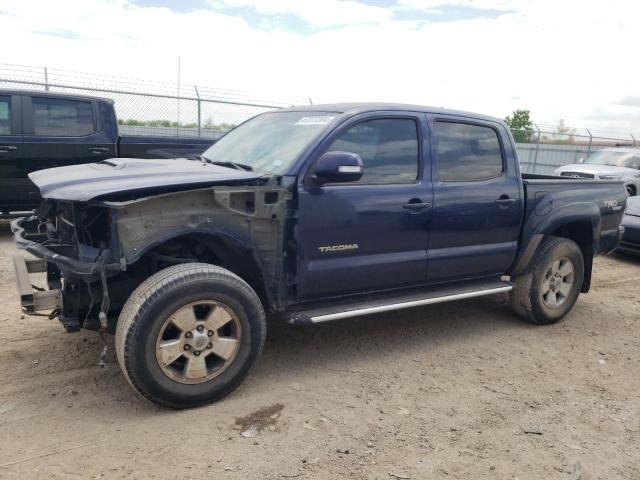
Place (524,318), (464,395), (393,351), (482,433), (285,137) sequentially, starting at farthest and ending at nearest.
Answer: (524,318) → (393,351) → (285,137) → (464,395) → (482,433)

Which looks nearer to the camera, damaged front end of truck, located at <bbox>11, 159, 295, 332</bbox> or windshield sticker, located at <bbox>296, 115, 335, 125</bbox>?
damaged front end of truck, located at <bbox>11, 159, 295, 332</bbox>

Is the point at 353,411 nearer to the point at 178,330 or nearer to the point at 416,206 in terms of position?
the point at 178,330

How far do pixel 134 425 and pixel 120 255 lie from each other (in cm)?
97

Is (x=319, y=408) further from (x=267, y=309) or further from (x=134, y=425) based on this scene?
(x=134, y=425)

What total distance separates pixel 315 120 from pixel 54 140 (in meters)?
4.93

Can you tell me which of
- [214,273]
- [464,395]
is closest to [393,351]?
[464,395]

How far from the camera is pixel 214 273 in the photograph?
3344 millimetres

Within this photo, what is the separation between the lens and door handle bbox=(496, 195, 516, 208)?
15.1 feet

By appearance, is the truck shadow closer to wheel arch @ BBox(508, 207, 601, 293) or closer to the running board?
the running board

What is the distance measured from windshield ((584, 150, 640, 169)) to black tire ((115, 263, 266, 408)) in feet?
42.9

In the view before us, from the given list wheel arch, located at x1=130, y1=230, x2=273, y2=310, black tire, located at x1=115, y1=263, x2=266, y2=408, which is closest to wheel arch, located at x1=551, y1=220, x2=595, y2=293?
wheel arch, located at x1=130, y1=230, x2=273, y2=310

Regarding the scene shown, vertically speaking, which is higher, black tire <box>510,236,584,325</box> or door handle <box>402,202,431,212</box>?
door handle <box>402,202,431,212</box>

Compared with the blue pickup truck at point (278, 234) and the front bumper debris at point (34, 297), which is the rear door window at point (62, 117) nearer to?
the blue pickup truck at point (278, 234)

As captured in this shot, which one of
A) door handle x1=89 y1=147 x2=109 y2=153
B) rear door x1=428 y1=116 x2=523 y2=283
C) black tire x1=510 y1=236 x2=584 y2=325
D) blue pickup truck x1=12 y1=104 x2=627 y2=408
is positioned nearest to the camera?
blue pickup truck x1=12 y1=104 x2=627 y2=408
